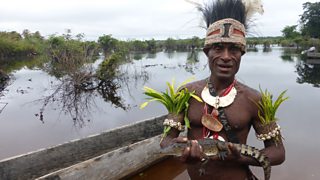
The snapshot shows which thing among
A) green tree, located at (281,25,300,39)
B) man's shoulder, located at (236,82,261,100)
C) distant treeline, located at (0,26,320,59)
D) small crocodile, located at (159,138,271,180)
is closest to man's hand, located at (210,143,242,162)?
small crocodile, located at (159,138,271,180)

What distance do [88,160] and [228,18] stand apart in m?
3.44

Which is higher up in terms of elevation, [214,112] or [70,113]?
[214,112]

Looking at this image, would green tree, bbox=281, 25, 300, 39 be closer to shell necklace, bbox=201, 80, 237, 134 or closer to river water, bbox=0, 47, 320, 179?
river water, bbox=0, 47, 320, 179

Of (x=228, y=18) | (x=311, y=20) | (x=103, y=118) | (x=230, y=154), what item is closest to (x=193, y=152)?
(x=230, y=154)

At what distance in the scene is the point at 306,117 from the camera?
10320mm

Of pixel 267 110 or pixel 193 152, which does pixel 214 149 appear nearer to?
pixel 193 152

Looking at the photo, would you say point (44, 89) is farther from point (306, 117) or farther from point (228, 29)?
point (228, 29)

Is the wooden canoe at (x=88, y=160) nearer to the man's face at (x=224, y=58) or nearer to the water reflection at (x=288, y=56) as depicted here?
the man's face at (x=224, y=58)

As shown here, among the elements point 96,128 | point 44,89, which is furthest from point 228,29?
point 44,89

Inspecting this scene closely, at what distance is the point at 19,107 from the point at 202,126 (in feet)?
39.1

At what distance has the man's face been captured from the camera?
2.06m

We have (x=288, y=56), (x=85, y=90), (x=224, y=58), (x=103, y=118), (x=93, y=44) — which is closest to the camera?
(x=224, y=58)

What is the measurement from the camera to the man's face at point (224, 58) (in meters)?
2.06

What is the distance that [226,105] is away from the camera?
210 cm
